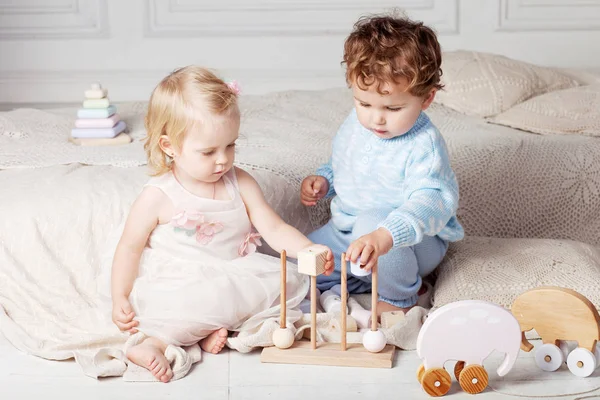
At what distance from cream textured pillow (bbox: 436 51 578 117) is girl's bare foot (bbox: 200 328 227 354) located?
1299mm

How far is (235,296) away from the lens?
1718 mm

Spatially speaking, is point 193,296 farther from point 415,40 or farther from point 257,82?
point 257,82

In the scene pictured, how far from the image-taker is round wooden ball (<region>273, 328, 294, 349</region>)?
5.46ft

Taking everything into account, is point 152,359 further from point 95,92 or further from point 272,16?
point 272,16

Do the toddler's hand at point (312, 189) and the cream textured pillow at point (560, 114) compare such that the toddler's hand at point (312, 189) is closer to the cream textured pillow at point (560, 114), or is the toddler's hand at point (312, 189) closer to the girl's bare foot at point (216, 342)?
the girl's bare foot at point (216, 342)

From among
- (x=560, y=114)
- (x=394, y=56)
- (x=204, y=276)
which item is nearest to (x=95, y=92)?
(x=204, y=276)

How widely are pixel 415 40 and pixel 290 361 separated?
2.17 ft

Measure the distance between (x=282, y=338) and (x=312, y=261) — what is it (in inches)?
7.0

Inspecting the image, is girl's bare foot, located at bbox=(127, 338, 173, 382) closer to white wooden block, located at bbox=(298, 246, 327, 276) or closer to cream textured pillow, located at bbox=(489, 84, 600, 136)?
white wooden block, located at bbox=(298, 246, 327, 276)

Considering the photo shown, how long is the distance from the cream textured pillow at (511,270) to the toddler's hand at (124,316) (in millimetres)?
626

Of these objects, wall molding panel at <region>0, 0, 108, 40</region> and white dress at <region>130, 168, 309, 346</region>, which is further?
wall molding panel at <region>0, 0, 108, 40</region>

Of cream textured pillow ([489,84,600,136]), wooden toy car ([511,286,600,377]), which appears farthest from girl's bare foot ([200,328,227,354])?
cream textured pillow ([489,84,600,136])

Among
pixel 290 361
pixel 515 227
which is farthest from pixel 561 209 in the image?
pixel 290 361

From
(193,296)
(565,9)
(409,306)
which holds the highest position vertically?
(565,9)
